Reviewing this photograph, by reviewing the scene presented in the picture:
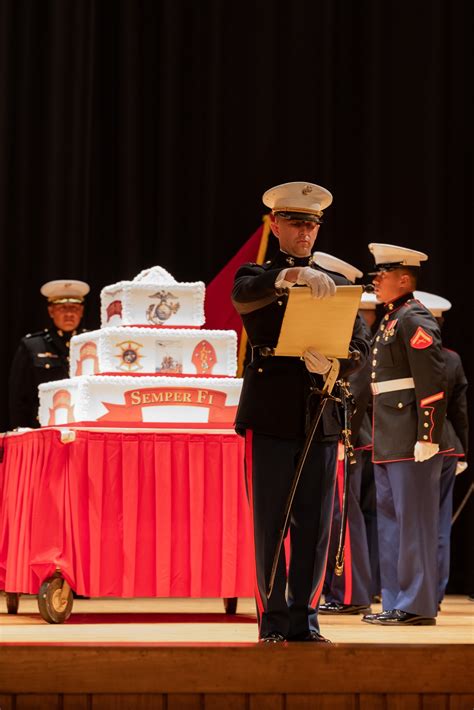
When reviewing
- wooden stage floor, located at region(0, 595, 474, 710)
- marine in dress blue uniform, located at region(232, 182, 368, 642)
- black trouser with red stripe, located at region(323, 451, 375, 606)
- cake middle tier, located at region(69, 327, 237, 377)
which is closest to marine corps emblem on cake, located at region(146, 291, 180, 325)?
cake middle tier, located at region(69, 327, 237, 377)

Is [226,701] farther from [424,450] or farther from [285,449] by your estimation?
[424,450]

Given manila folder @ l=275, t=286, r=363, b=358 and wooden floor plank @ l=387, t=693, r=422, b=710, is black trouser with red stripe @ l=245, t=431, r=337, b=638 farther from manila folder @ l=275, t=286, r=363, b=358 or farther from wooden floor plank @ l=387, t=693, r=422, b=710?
wooden floor plank @ l=387, t=693, r=422, b=710

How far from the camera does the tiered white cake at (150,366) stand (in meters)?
4.69

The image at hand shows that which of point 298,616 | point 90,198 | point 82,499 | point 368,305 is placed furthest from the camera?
point 90,198

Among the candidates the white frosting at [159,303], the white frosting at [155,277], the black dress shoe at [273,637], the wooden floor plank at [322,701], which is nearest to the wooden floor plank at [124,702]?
the wooden floor plank at [322,701]

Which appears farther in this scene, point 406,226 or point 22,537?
point 406,226

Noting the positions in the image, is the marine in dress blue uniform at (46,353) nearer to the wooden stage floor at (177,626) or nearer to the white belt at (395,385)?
the wooden stage floor at (177,626)

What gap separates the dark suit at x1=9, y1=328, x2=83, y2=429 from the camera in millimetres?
6074

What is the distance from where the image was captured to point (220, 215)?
6.79 m

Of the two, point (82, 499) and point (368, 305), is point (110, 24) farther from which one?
point (82, 499)

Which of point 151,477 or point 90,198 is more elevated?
point 90,198

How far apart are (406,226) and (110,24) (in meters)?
2.08

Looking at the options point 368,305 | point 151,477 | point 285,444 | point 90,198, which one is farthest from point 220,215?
point 285,444

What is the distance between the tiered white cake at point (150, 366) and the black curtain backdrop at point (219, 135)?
1528mm
